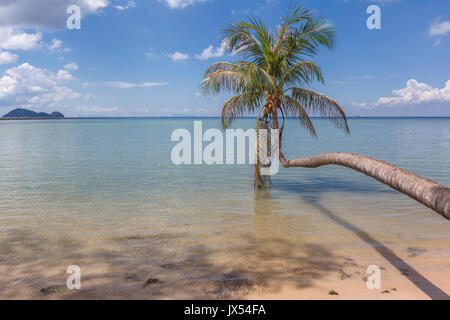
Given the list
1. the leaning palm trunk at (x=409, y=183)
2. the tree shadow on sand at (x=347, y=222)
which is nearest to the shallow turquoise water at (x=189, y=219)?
the tree shadow on sand at (x=347, y=222)

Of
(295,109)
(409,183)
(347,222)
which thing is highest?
(295,109)

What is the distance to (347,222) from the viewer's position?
320 inches

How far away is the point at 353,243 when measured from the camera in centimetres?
654

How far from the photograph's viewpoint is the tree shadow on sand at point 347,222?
4596 mm

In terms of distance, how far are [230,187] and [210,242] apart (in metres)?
6.34

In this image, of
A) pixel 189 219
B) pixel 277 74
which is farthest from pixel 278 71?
pixel 189 219

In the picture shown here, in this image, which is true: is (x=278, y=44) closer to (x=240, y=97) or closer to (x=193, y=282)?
(x=240, y=97)

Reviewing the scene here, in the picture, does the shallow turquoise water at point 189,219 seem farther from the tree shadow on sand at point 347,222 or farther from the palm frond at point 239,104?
the palm frond at point 239,104

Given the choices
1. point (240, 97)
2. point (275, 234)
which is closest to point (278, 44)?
point (240, 97)

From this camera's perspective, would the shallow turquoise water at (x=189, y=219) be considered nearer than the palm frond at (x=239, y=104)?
Yes

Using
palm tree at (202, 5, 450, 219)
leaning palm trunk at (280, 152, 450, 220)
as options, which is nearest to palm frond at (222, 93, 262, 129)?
palm tree at (202, 5, 450, 219)

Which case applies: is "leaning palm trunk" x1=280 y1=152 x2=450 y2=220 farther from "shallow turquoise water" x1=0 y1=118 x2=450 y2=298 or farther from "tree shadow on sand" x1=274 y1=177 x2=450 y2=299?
"shallow turquoise water" x1=0 y1=118 x2=450 y2=298

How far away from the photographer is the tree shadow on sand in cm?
460

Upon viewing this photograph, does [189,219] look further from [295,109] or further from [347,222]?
[295,109]
